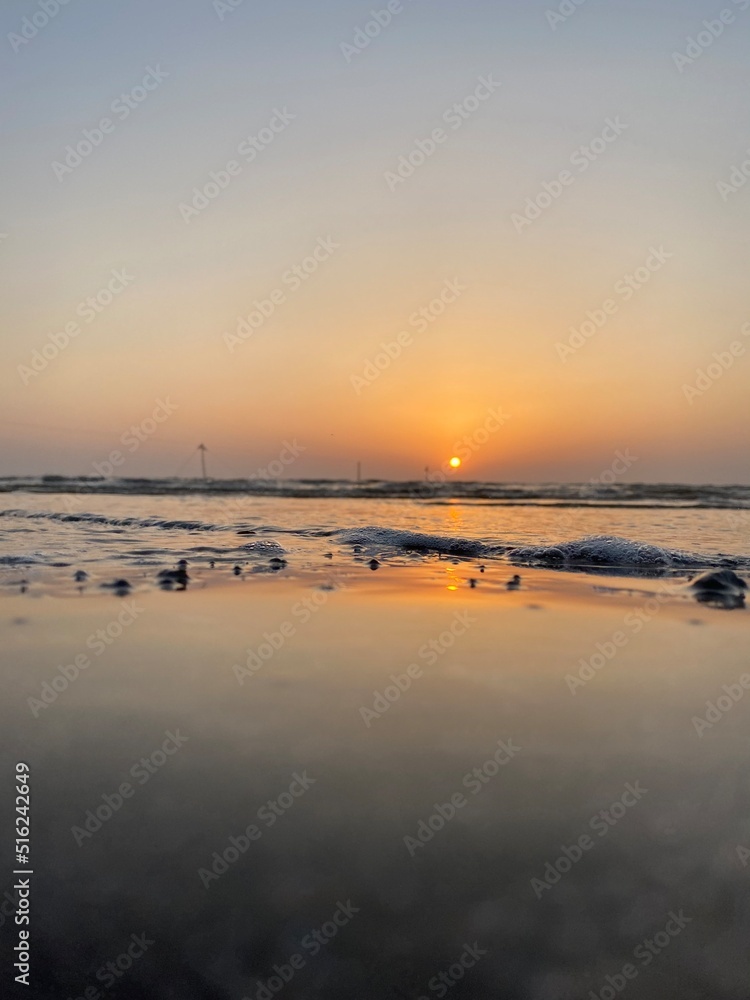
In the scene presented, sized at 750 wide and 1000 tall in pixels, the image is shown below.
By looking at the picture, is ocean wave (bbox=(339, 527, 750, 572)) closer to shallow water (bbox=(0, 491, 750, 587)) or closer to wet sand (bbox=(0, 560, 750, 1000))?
shallow water (bbox=(0, 491, 750, 587))

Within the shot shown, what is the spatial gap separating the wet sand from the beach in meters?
0.01

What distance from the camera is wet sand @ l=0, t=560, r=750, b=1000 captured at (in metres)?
2.13

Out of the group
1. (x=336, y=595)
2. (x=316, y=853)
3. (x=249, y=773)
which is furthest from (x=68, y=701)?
(x=336, y=595)

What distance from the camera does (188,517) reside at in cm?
A: 2044

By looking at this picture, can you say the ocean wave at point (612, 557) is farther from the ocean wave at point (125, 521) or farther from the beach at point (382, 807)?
the ocean wave at point (125, 521)

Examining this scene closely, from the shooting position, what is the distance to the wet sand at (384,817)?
2133 millimetres

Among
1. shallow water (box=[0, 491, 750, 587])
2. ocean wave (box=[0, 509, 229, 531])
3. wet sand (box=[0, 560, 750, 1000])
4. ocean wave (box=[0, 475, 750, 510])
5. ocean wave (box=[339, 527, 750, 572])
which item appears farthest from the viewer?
ocean wave (box=[0, 475, 750, 510])

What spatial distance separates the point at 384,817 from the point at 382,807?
0.28 feet

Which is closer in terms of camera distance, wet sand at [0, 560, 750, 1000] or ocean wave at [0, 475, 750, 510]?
wet sand at [0, 560, 750, 1000]

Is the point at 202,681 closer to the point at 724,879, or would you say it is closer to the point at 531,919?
the point at 531,919

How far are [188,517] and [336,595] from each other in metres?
13.2

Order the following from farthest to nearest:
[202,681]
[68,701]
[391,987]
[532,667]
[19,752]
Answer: [532,667], [202,681], [68,701], [19,752], [391,987]


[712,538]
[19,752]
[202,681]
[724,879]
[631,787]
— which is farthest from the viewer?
[712,538]

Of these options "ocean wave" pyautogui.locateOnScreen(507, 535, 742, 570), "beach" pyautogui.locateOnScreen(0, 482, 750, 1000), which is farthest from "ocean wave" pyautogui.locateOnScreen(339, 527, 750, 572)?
"beach" pyautogui.locateOnScreen(0, 482, 750, 1000)
